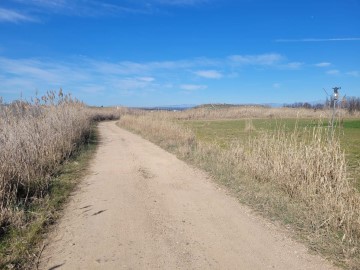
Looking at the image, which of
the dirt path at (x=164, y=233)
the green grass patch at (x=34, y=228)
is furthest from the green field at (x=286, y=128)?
the green grass patch at (x=34, y=228)

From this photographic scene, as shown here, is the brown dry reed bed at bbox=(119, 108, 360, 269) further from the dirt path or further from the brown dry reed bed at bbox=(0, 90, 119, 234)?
the brown dry reed bed at bbox=(0, 90, 119, 234)

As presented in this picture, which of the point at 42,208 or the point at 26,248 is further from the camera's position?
the point at 42,208

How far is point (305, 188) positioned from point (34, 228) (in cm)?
530

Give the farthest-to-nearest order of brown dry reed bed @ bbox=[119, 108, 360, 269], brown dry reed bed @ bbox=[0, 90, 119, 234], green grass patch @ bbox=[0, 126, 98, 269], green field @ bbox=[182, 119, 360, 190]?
green field @ bbox=[182, 119, 360, 190]
brown dry reed bed @ bbox=[0, 90, 119, 234]
brown dry reed bed @ bbox=[119, 108, 360, 269]
green grass patch @ bbox=[0, 126, 98, 269]

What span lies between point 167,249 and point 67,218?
2.16 metres

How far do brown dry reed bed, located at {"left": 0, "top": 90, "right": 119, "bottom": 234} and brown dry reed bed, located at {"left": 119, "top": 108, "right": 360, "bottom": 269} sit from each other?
4.45m

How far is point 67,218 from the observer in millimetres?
5492

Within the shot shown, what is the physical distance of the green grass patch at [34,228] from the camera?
398cm

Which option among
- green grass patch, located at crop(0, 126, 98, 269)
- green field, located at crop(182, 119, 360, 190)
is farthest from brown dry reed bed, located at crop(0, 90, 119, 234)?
green field, located at crop(182, 119, 360, 190)

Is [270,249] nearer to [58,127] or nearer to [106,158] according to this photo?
[106,158]

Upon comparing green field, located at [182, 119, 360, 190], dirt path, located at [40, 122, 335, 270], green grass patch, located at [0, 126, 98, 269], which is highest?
green field, located at [182, 119, 360, 190]

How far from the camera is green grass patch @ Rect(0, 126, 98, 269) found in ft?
13.1

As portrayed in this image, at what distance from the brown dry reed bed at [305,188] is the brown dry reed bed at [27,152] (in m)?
4.45

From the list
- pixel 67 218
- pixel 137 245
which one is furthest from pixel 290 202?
pixel 67 218
